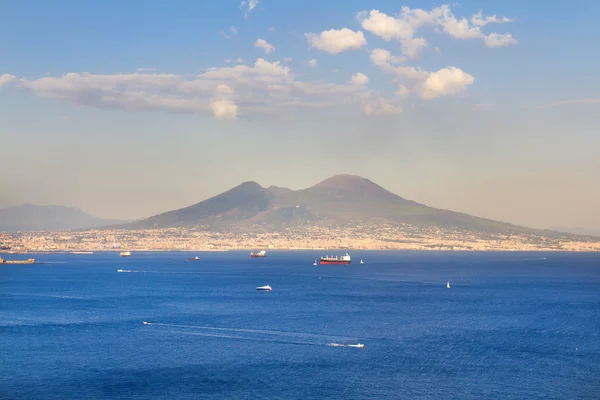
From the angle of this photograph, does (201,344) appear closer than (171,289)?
Yes

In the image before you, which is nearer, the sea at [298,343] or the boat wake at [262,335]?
the sea at [298,343]

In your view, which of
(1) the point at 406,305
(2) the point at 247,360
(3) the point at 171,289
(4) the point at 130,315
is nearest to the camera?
(2) the point at 247,360

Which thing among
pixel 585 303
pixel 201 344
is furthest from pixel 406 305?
pixel 201 344

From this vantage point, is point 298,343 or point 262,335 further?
point 262,335

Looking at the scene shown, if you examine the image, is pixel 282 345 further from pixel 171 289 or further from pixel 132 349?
pixel 171 289

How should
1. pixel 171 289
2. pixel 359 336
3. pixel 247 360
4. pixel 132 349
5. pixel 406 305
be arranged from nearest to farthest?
pixel 247 360, pixel 132 349, pixel 359 336, pixel 406 305, pixel 171 289

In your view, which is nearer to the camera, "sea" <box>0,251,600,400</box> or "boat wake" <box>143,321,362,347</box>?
"sea" <box>0,251,600,400</box>

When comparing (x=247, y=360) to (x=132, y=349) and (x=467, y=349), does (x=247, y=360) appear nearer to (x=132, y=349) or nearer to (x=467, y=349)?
(x=132, y=349)
